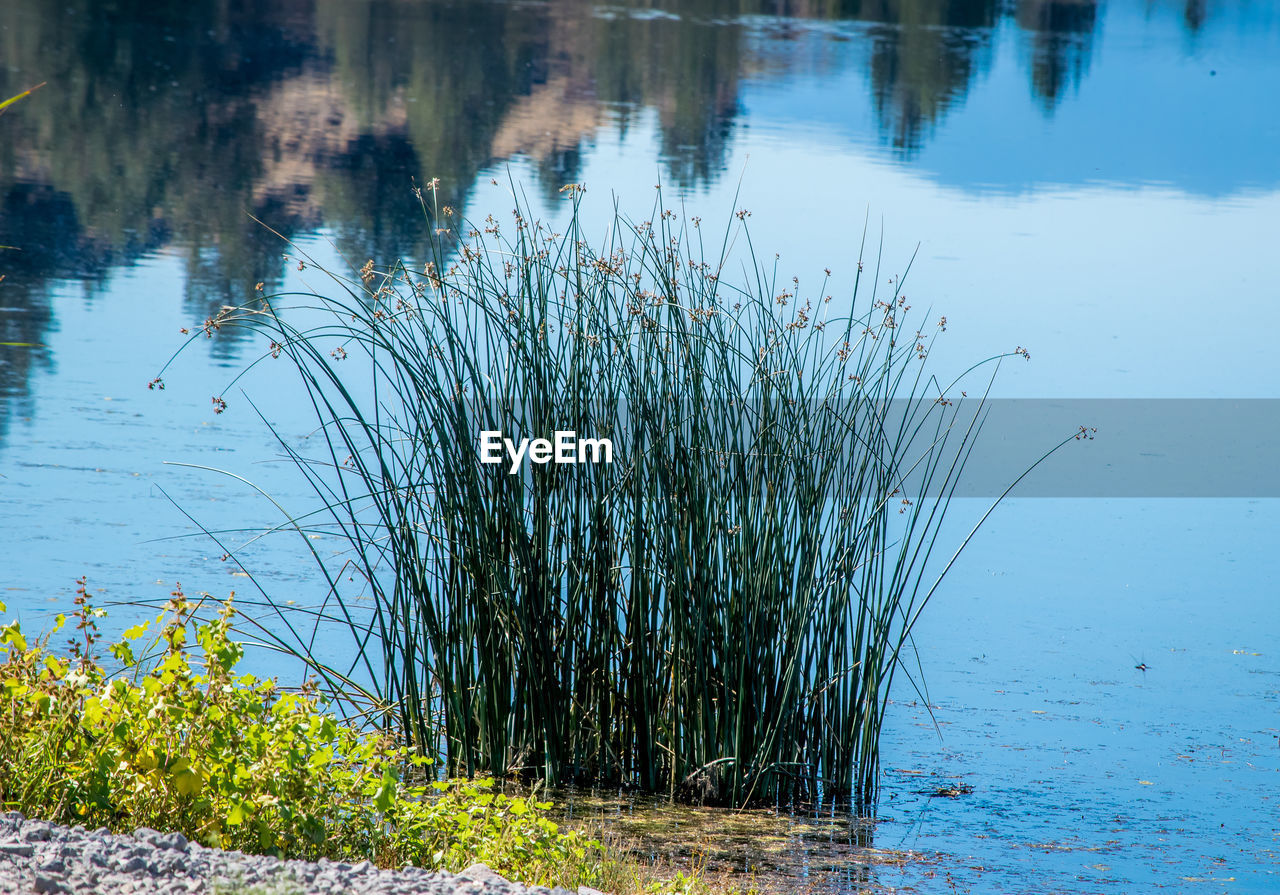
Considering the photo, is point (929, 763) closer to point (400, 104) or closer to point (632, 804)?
point (632, 804)

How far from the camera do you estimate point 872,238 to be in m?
8.66

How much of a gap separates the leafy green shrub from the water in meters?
0.80

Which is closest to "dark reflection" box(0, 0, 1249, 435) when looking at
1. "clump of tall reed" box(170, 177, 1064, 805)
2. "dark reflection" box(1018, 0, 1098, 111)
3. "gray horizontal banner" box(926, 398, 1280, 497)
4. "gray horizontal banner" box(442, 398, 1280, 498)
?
"dark reflection" box(1018, 0, 1098, 111)

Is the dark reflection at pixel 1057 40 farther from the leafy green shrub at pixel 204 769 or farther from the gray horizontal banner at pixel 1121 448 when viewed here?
the leafy green shrub at pixel 204 769

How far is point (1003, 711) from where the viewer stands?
3.64 meters

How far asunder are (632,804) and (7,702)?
117cm

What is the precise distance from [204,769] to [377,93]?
930cm

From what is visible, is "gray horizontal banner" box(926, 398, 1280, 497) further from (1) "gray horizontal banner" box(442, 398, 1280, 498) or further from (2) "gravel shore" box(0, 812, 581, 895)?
(2) "gravel shore" box(0, 812, 581, 895)

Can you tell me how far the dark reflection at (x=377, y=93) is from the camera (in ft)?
29.4

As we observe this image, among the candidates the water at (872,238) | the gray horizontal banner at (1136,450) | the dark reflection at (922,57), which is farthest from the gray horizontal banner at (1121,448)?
the dark reflection at (922,57)

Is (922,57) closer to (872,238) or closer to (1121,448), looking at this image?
(872,238)

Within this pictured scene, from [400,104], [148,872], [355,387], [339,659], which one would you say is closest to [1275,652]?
[339,659]

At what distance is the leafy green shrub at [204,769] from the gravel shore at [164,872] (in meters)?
0.12

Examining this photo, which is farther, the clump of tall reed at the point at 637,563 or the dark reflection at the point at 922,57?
the dark reflection at the point at 922,57
